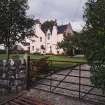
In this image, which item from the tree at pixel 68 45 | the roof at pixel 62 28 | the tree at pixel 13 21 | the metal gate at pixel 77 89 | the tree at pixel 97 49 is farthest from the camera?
the roof at pixel 62 28

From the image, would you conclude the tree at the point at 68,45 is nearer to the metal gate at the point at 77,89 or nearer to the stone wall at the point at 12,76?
the metal gate at the point at 77,89

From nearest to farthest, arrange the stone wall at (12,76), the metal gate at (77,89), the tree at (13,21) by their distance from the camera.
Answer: the metal gate at (77,89), the stone wall at (12,76), the tree at (13,21)

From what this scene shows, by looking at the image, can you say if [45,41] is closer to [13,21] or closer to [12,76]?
[13,21]

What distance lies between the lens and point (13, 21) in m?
16.8

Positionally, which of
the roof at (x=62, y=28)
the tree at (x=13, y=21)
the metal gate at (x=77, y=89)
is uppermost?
the roof at (x=62, y=28)

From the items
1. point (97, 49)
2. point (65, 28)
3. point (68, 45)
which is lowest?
point (97, 49)

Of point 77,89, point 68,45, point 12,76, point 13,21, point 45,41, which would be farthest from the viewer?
point 45,41

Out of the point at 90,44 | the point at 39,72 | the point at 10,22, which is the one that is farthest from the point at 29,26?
the point at 90,44

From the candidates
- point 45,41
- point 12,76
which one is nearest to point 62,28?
point 45,41

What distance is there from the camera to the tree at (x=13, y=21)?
1641 cm

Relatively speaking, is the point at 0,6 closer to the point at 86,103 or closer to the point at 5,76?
the point at 5,76

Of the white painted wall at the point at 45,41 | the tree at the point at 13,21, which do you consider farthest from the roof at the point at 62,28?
the tree at the point at 13,21

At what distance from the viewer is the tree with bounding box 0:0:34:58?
16406 mm

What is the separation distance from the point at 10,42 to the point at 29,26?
1.73 metres
